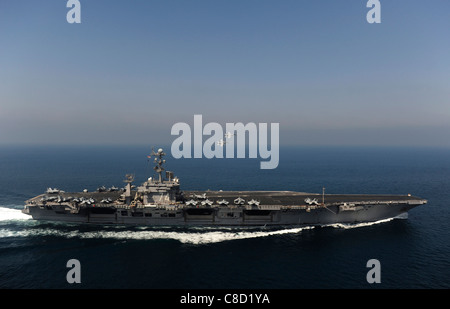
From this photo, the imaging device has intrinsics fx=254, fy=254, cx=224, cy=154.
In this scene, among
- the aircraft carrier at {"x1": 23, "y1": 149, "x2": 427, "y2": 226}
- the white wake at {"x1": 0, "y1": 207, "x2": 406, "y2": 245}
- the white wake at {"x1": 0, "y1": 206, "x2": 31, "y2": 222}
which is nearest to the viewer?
the white wake at {"x1": 0, "y1": 207, "x2": 406, "y2": 245}

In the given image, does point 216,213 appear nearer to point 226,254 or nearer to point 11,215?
point 226,254

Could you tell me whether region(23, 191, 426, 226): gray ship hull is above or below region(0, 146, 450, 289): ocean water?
above

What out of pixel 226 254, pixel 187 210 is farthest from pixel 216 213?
pixel 226 254

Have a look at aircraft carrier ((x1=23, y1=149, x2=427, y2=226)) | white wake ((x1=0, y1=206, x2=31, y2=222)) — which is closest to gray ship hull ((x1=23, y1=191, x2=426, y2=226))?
aircraft carrier ((x1=23, y1=149, x2=427, y2=226))

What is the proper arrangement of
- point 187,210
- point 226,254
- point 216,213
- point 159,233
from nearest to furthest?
1. point 226,254
2. point 159,233
3. point 216,213
4. point 187,210

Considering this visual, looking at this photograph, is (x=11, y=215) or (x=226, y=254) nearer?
(x=226, y=254)

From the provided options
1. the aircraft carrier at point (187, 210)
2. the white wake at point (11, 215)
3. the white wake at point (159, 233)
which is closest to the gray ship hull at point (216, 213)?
the aircraft carrier at point (187, 210)

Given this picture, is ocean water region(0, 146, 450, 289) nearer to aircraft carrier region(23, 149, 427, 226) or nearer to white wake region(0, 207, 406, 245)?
white wake region(0, 207, 406, 245)

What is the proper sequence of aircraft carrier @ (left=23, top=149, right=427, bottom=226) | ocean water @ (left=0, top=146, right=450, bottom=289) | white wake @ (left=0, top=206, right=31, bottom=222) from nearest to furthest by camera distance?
ocean water @ (left=0, top=146, right=450, bottom=289)
aircraft carrier @ (left=23, top=149, right=427, bottom=226)
white wake @ (left=0, top=206, right=31, bottom=222)

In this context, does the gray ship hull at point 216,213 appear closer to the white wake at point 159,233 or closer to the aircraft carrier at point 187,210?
the aircraft carrier at point 187,210

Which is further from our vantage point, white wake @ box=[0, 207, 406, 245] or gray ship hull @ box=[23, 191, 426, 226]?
gray ship hull @ box=[23, 191, 426, 226]
